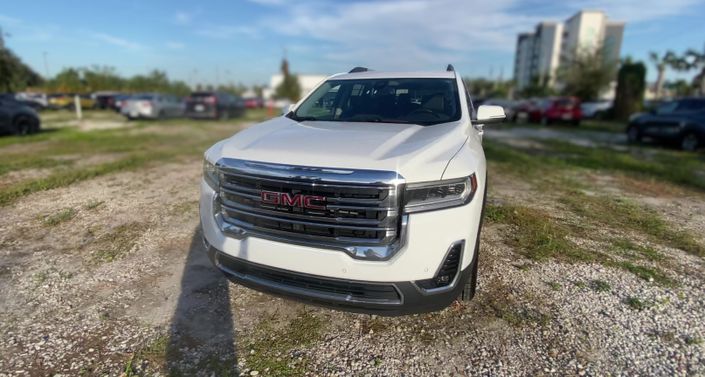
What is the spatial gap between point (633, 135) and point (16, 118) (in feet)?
67.1

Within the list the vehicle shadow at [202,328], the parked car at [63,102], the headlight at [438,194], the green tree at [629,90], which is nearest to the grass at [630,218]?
the headlight at [438,194]

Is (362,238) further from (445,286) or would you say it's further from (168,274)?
(168,274)

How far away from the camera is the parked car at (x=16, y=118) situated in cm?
1248

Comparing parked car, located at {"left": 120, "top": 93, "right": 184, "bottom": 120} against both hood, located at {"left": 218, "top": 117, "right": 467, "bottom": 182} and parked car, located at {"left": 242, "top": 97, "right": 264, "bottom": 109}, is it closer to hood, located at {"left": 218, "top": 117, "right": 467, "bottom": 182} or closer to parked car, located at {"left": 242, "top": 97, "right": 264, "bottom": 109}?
hood, located at {"left": 218, "top": 117, "right": 467, "bottom": 182}

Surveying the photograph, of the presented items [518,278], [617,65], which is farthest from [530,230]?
[617,65]

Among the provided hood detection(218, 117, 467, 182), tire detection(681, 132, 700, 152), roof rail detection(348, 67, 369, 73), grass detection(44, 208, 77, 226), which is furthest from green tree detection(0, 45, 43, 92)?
tire detection(681, 132, 700, 152)

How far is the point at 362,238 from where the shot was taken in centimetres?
229

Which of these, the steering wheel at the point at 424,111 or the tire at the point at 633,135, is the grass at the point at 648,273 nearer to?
the steering wheel at the point at 424,111

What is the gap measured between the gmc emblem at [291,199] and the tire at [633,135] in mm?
14578

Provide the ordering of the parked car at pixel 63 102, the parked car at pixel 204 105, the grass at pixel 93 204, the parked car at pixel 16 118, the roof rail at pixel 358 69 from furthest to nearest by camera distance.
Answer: the parked car at pixel 63 102 < the parked car at pixel 204 105 < the parked car at pixel 16 118 < the grass at pixel 93 204 < the roof rail at pixel 358 69

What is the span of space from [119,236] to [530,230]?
4586 millimetres

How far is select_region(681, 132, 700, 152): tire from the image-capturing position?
1132 centimetres

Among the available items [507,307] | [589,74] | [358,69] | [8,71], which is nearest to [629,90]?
[589,74]

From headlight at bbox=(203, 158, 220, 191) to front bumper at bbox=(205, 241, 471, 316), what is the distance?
22.3 inches
